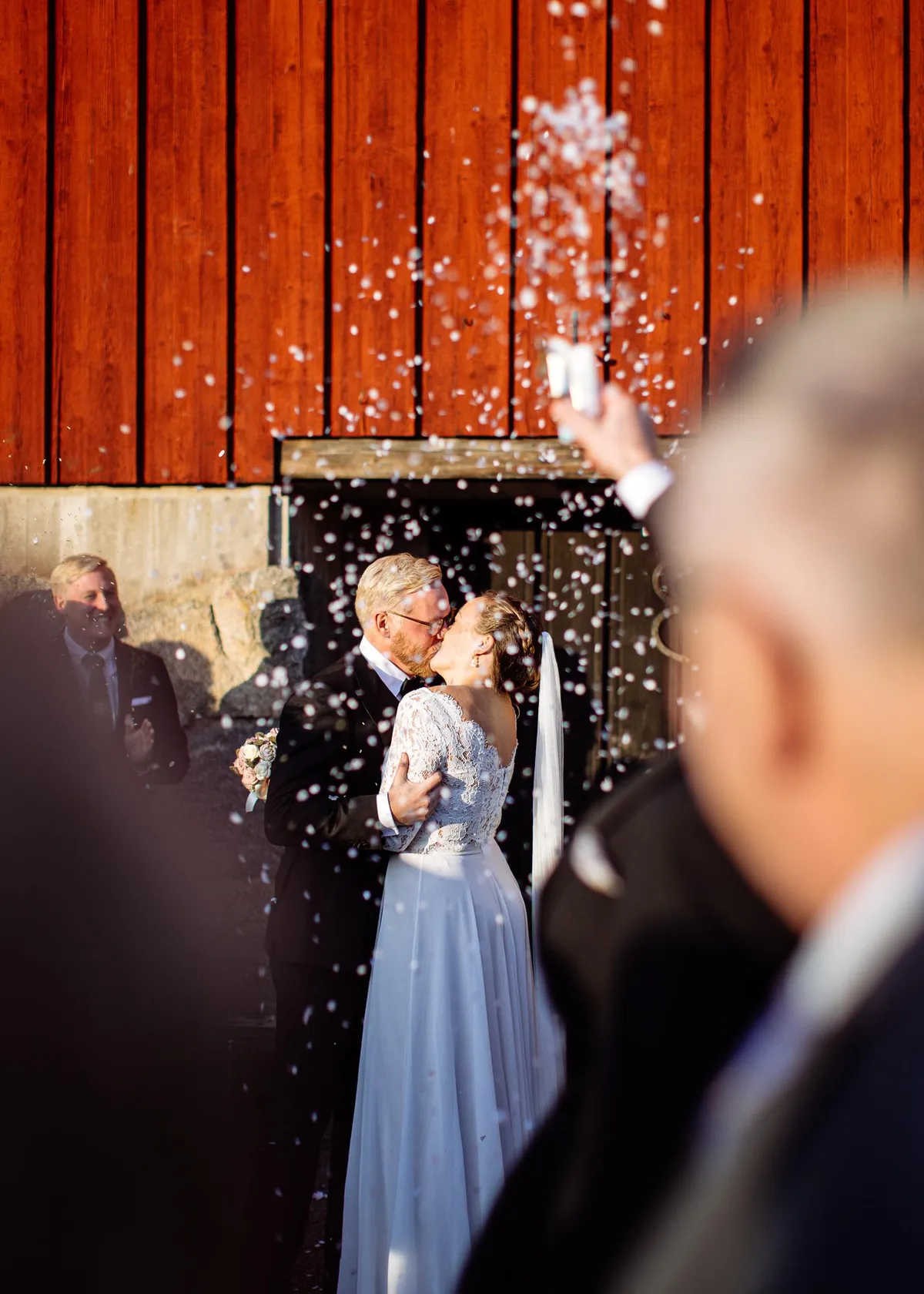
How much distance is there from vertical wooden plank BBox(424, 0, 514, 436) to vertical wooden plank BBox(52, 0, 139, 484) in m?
1.14

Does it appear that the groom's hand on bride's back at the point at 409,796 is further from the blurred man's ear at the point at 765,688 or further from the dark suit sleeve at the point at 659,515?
the blurred man's ear at the point at 765,688

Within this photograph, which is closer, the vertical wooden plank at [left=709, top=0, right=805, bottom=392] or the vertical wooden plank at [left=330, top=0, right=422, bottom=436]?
the vertical wooden plank at [left=709, top=0, right=805, bottom=392]

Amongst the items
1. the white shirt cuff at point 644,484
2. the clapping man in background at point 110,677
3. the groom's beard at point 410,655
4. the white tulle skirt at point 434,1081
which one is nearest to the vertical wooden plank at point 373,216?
the clapping man in background at point 110,677

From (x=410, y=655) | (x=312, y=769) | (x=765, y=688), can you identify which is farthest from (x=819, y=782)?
(x=410, y=655)

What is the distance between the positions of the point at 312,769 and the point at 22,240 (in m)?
2.72

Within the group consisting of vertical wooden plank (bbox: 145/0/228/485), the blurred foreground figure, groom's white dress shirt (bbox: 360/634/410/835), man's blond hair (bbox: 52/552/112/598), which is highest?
vertical wooden plank (bbox: 145/0/228/485)

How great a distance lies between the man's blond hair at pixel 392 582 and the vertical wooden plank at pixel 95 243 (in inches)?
66.5

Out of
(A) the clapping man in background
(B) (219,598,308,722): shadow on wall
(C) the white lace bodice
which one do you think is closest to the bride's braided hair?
(C) the white lace bodice

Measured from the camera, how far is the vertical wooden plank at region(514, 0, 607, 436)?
392cm

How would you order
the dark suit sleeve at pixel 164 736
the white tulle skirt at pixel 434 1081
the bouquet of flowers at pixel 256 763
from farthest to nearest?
the dark suit sleeve at pixel 164 736 → the bouquet of flowers at pixel 256 763 → the white tulle skirt at pixel 434 1081

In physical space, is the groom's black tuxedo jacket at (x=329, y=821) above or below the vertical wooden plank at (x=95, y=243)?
below

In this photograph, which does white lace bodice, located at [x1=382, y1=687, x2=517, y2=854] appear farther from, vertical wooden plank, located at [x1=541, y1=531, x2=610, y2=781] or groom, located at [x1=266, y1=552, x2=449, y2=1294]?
vertical wooden plank, located at [x1=541, y1=531, x2=610, y2=781]

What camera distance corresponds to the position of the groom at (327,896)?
260 cm

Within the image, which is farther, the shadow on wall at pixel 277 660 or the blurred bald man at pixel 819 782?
the shadow on wall at pixel 277 660
